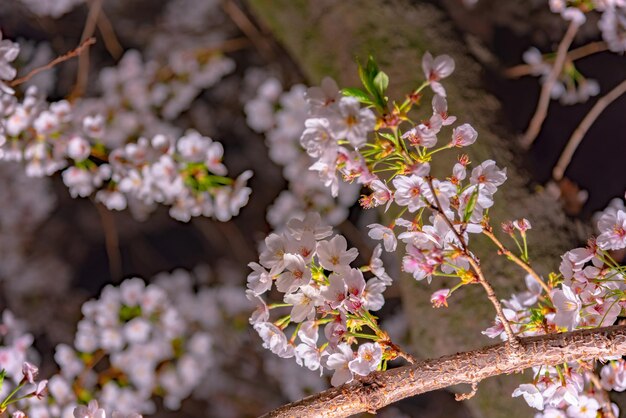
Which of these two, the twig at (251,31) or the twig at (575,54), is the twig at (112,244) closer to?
the twig at (251,31)

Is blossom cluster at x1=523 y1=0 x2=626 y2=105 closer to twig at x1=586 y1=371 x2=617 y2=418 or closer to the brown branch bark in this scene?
twig at x1=586 y1=371 x2=617 y2=418

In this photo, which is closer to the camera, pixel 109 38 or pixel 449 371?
pixel 449 371

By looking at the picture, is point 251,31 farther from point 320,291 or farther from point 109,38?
point 320,291

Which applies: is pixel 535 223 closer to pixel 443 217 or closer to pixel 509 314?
pixel 509 314

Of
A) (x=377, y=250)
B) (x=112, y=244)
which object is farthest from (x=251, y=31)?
(x=377, y=250)

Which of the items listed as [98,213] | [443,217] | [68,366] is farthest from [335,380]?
[98,213]

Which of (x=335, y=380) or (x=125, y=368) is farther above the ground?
(x=335, y=380)
